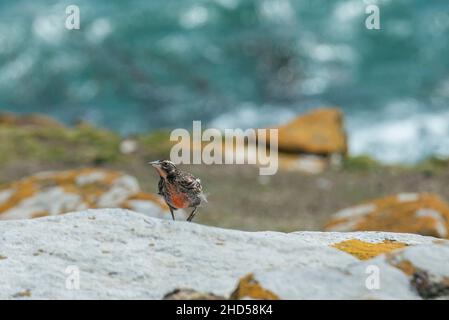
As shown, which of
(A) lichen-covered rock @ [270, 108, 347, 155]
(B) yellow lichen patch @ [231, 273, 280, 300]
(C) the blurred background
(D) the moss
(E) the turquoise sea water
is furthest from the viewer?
(E) the turquoise sea water

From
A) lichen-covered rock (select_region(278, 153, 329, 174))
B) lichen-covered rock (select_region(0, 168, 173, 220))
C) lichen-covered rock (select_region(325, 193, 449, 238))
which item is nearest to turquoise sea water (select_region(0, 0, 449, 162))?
lichen-covered rock (select_region(278, 153, 329, 174))

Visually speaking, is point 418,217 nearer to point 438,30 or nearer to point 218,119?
point 218,119

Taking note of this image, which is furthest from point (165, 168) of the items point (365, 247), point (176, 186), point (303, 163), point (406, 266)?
point (303, 163)

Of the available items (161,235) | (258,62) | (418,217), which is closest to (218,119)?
(258,62)

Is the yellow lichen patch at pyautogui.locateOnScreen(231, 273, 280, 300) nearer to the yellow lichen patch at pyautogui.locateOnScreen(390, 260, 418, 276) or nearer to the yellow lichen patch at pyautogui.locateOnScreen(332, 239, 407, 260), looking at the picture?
the yellow lichen patch at pyautogui.locateOnScreen(390, 260, 418, 276)

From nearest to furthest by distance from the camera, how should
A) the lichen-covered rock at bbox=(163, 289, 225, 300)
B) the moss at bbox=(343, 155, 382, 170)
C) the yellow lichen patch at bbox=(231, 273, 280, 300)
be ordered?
the yellow lichen patch at bbox=(231, 273, 280, 300), the lichen-covered rock at bbox=(163, 289, 225, 300), the moss at bbox=(343, 155, 382, 170)

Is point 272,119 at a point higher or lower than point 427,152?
higher

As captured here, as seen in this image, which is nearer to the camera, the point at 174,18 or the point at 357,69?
the point at 357,69
